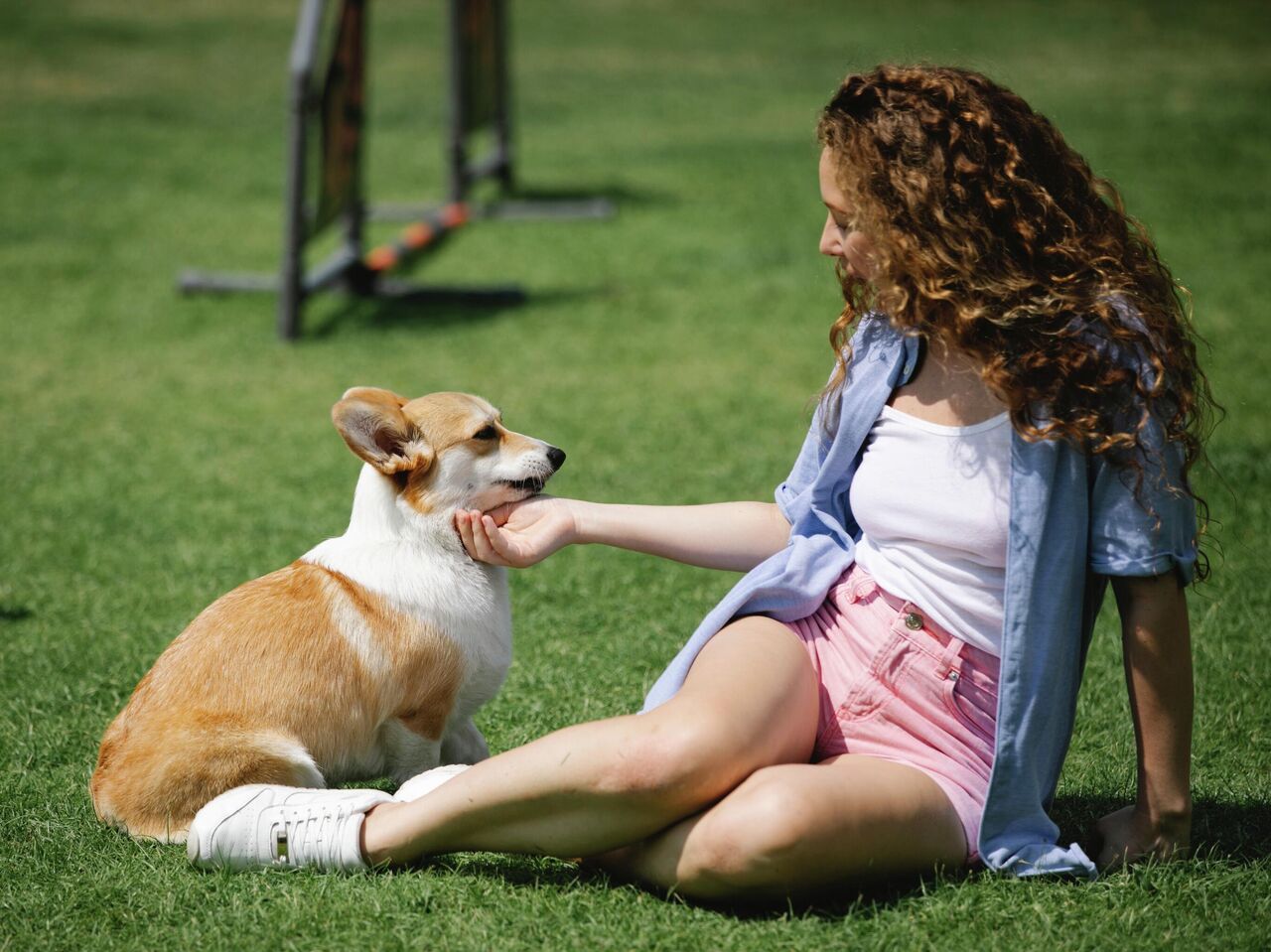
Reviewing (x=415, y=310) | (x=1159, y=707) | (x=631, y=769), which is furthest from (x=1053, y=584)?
(x=415, y=310)

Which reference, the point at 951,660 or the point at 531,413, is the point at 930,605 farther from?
the point at 531,413

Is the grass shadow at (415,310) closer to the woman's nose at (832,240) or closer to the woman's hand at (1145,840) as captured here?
the woman's nose at (832,240)

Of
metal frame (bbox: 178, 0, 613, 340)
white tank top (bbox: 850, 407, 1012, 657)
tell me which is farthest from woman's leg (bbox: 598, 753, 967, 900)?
metal frame (bbox: 178, 0, 613, 340)

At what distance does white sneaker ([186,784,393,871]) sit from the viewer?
2357mm

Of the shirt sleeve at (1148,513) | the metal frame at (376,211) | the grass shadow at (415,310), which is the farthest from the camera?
the grass shadow at (415,310)

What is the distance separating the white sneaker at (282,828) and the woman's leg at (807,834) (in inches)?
21.0

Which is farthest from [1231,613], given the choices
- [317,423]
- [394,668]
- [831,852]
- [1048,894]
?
[317,423]

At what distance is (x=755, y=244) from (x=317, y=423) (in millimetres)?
4041

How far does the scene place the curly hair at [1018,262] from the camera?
2.20 m

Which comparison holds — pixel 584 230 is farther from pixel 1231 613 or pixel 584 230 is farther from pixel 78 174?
pixel 1231 613

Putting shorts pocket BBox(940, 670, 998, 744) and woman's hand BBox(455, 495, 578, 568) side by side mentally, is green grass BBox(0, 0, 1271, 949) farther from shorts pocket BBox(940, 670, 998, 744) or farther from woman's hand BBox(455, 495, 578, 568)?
woman's hand BBox(455, 495, 578, 568)

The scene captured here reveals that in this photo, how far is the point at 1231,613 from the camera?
3.75m

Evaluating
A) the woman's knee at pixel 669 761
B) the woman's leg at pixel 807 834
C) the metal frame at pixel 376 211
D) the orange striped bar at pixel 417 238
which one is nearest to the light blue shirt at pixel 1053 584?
the woman's leg at pixel 807 834

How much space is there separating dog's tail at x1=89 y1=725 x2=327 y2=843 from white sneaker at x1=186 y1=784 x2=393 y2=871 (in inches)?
2.1
